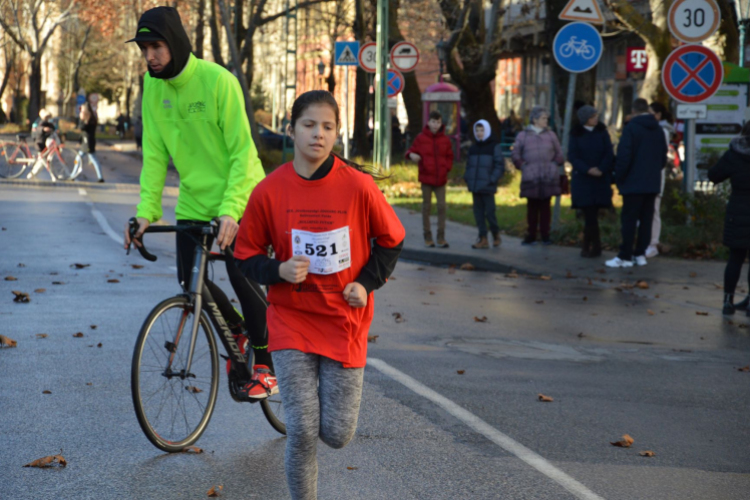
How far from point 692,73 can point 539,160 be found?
253 cm

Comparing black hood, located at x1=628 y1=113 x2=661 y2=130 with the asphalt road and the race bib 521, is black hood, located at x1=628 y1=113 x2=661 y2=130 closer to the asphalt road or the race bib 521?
Result: the asphalt road

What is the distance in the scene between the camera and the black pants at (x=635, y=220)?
44.0 ft

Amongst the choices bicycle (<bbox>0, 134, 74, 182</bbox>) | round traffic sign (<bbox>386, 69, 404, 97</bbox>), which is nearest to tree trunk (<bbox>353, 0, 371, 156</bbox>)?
round traffic sign (<bbox>386, 69, 404, 97</bbox>)

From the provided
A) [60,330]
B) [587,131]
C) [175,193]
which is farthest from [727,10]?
[60,330]

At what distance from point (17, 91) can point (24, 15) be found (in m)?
9.96

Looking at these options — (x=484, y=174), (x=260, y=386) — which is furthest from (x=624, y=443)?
(x=484, y=174)

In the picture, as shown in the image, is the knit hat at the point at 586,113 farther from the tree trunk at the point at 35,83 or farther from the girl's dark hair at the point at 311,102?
the tree trunk at the point at 35,83

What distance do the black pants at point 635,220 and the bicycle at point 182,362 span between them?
8.83 metres

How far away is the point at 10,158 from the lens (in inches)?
1070

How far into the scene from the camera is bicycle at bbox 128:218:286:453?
496cm

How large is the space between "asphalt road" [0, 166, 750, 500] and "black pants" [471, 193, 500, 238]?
397 centimetres

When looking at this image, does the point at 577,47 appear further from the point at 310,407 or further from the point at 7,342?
→ the point at 310,407

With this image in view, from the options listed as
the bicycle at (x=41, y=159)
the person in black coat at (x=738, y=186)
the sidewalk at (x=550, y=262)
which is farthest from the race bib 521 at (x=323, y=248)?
the bicycle at (x=41, y=159)

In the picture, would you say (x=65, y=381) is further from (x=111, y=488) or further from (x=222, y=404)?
(x=111, y=488)
